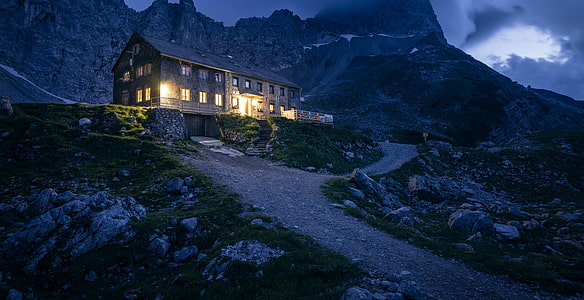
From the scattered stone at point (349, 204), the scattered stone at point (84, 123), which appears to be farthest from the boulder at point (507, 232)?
the scattered stone at point (84, 123)

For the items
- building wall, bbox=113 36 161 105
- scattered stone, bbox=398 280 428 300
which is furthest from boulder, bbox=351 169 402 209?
building wall, bbox=113 36 161 105

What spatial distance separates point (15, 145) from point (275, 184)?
1939 cm

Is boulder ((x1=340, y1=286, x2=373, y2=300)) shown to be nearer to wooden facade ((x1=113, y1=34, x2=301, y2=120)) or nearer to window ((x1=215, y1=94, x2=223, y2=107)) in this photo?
wooden facade ((x1=113, y1=34, x2=301, y2=120))

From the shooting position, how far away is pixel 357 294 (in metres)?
5.65

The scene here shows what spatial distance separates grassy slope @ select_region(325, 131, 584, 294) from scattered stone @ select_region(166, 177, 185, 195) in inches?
359

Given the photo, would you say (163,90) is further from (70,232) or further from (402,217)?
(402,217)

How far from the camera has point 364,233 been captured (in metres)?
10.3

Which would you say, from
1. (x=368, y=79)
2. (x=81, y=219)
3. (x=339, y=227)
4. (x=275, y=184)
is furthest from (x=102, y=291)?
(x=368, y=79)

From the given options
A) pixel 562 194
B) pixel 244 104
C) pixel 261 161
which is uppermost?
pixel 244 104

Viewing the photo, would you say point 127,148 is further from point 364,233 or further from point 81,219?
point 364,233

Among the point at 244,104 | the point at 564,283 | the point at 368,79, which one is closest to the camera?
the point at 564,283

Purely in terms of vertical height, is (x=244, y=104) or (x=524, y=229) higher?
(x=244, y=104)

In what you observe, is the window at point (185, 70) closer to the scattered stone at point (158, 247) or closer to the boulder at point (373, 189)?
the boulder at point (373, 189)

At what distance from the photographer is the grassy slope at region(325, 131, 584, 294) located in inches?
322
